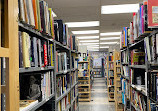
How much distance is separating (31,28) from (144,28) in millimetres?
1245

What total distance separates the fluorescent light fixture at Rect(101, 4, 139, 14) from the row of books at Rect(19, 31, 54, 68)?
3270 mm

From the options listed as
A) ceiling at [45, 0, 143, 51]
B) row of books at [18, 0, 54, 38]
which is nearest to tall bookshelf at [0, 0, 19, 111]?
row of books at [18, 0, 54, 38]

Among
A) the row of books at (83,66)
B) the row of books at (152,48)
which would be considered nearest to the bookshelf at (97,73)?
the row of books at (83,66)

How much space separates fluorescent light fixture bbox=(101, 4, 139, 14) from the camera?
15.4 feet

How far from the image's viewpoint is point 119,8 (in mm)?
4867

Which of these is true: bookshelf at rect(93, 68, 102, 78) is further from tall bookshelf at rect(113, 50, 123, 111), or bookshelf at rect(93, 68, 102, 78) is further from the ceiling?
tall bookshelf at rect(113, 50, 123, 111)

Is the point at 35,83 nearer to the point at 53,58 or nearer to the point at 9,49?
the point at 53,58

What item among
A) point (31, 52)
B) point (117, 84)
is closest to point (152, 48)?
point (31, 52)

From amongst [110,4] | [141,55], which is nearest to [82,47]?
[110,4]

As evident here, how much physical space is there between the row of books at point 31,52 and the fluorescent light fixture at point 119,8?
3.27 m

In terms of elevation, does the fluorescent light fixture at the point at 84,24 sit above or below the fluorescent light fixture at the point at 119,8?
below

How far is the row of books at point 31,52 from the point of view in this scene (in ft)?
4.12

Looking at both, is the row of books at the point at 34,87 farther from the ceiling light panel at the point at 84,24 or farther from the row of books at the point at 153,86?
the ceiling light panel at the point at 84,24

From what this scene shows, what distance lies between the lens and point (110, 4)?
449 centimetres
